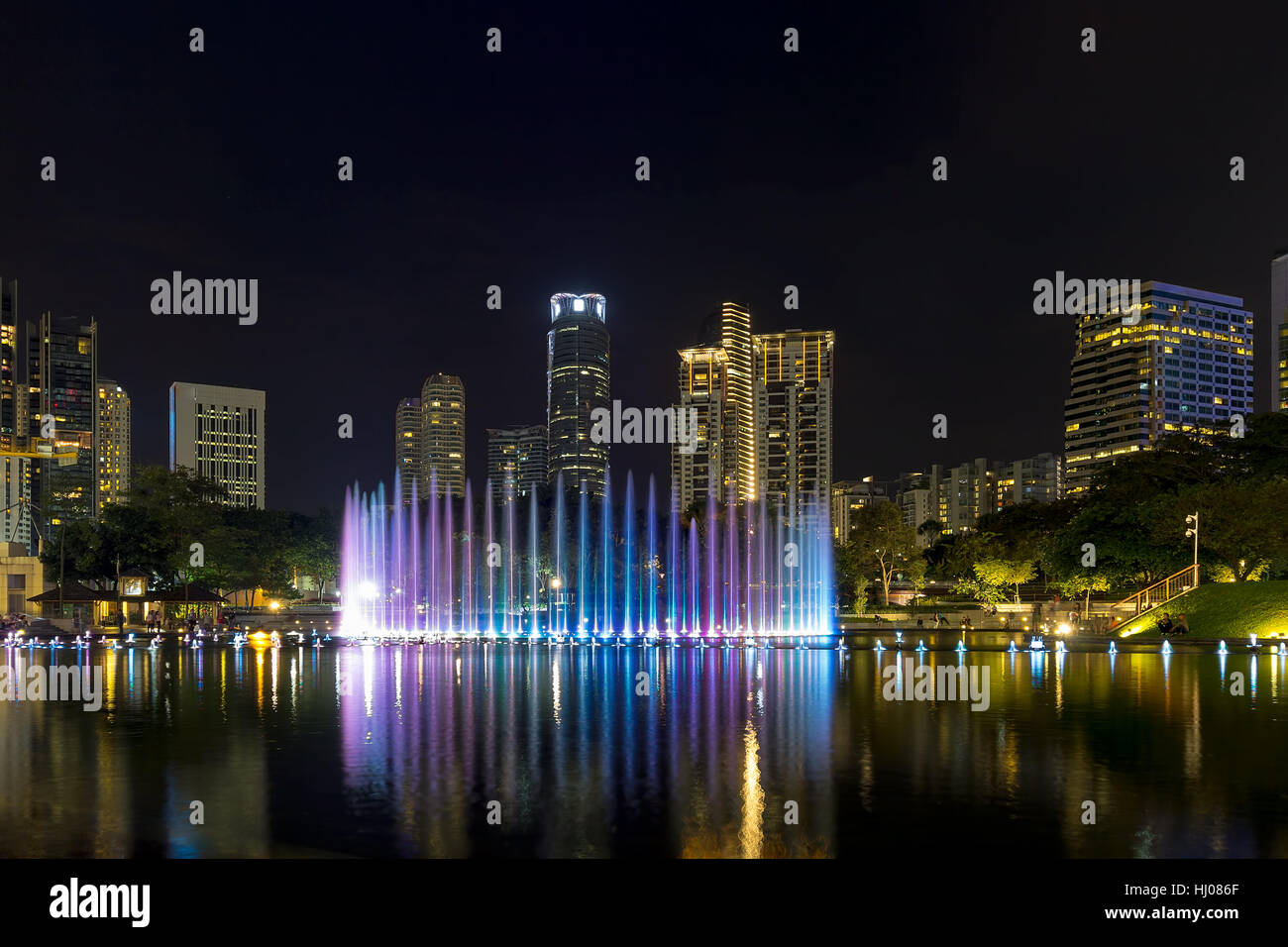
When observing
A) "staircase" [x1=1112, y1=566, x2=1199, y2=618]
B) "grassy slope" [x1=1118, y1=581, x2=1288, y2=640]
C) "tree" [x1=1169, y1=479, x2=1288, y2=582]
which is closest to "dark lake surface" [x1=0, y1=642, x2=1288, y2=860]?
"grassy slope" [x1=1118, y1=581, x2=1288, y2=640]

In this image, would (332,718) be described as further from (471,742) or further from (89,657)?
(89,657)

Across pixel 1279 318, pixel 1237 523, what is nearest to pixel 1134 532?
pixel 1237 523

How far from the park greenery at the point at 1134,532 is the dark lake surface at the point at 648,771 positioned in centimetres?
2700

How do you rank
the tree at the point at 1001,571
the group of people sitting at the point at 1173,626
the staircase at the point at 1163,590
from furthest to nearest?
the tree at the point at 1001,571 < the staircase at the point at 1163,590 < the group of people sitting at the point at 1173,626

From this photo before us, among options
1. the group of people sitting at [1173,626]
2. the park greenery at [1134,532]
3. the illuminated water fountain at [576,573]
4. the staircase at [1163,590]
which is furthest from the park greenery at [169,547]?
the group of people sitting at [1173,626]

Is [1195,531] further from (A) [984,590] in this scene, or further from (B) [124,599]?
(B) [124,599]

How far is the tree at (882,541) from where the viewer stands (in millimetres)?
76312

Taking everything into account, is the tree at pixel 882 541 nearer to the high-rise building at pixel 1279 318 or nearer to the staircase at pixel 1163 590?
the staircase at pixel 1163 590

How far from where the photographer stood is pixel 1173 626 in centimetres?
4250

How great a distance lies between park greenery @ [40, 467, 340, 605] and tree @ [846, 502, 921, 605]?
142 feet

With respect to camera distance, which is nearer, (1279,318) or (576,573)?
(576,573)

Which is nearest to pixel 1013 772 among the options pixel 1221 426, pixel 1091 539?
pixel 1091 539

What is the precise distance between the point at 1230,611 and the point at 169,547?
60.7 metres
